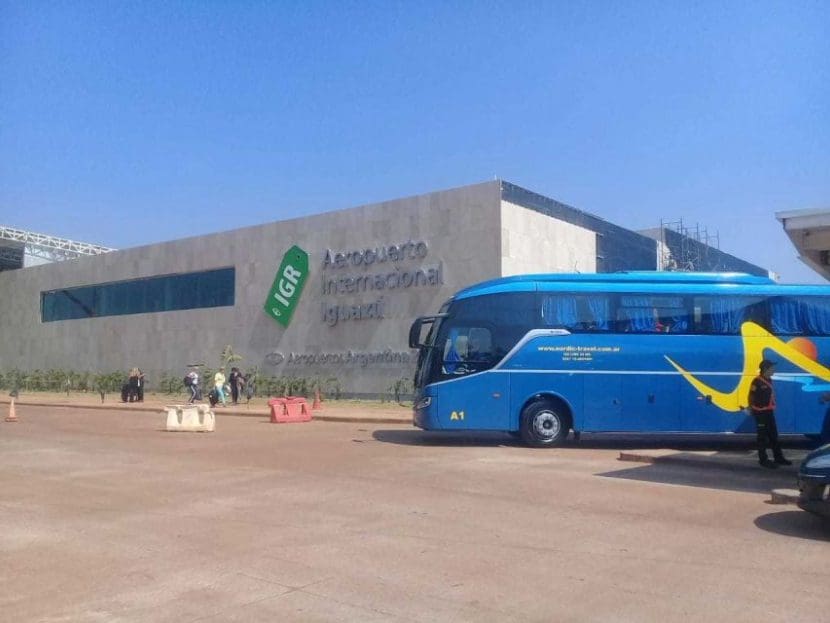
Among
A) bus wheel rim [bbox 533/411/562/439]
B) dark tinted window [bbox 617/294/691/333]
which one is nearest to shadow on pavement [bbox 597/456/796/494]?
bus wheel rim [bbox 533/411/562/439]

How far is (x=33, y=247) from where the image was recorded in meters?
59.3

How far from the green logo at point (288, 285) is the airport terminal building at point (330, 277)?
61 mm

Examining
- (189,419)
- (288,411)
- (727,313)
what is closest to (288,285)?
(288,411)

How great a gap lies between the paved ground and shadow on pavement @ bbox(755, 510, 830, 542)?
0.04 m

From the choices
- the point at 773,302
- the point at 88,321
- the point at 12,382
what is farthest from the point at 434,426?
the point at 12,382

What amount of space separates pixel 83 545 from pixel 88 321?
45309 mm

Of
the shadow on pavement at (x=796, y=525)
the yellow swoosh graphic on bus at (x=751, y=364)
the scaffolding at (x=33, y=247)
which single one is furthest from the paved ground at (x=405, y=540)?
the scaffolding at (x=33, y=247)

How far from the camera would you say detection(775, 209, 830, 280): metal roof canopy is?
496 inches

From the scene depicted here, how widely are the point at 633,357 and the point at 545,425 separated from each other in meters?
2.19

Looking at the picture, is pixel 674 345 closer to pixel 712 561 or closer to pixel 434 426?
pixel 434 426

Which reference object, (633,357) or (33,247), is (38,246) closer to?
(33,247)

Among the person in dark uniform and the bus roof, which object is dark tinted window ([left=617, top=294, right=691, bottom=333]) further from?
the person in dark uniform

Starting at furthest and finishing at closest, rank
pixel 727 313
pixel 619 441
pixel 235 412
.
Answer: pixel 235 412, pixel 619 441, pixel 727 313

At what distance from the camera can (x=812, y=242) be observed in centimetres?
1438
